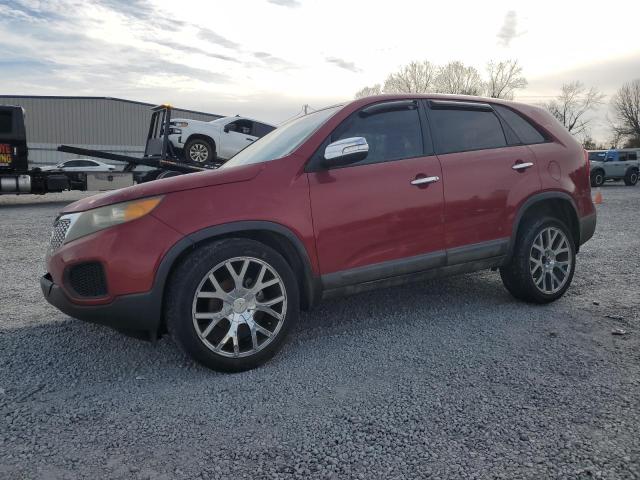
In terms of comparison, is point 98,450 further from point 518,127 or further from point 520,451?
point 518,127

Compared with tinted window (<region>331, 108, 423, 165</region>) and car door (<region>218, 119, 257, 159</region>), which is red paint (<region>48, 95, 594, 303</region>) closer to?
tinted window (<region>331, 108, 423, 165</region>)

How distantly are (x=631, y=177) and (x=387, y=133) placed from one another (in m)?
25.7

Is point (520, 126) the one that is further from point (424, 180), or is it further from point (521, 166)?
point (424, 180)

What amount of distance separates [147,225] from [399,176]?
5.70ft

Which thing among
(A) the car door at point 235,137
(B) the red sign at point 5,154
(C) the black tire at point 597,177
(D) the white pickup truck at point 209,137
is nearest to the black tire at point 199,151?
(D) the white pickup truck at point 209,137

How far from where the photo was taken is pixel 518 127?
4.40 meters

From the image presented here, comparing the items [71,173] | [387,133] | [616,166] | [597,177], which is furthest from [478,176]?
[616,166]

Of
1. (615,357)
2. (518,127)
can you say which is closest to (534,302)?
(615,357)

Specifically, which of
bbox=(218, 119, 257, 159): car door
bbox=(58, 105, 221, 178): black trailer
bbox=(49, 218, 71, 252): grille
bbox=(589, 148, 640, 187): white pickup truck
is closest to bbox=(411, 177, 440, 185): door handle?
bbox=(49, 218, 71, 252): grille

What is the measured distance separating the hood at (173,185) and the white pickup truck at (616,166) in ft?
80.8

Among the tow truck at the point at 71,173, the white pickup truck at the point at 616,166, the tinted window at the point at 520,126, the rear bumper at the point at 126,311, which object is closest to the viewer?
the rear bumper at the point at 126,311

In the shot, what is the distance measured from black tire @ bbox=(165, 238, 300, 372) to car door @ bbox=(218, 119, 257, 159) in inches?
444

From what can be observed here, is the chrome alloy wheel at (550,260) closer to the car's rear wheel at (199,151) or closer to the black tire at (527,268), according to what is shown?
the black tire at (527,268)

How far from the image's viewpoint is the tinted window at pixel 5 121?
469 inches
